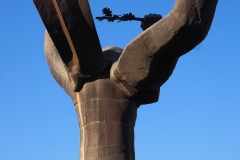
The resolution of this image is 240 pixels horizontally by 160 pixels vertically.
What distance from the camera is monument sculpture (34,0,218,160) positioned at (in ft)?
26.9

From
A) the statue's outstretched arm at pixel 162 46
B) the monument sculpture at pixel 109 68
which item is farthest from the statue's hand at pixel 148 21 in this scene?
the statue's outstretched arm at pixel 162 46

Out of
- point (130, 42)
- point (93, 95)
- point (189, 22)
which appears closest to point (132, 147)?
point (93, 95)

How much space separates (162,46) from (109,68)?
1205 millimetres

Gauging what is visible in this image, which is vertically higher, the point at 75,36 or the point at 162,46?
the point at 75,36

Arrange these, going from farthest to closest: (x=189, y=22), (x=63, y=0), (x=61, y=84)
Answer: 1. (x=61, y=84)
2. (x=63, y=0)
3. (x=189, y=22)

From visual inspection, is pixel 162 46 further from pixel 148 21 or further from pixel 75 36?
pixel 75 36

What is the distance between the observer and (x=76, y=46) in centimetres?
866

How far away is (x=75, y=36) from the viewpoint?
8.59 meters

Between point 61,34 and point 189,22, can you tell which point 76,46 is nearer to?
point 61,34

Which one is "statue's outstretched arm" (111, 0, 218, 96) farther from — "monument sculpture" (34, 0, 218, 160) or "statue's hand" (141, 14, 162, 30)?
"statue's hand" (141, 14, 162, 30)

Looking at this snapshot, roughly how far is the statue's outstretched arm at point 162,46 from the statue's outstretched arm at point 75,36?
1.20 feet

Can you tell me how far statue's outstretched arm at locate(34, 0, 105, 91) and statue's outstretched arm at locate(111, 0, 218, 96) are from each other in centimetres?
37

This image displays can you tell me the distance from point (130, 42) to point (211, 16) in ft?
3.95

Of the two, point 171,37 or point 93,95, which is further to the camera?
point 93,95
